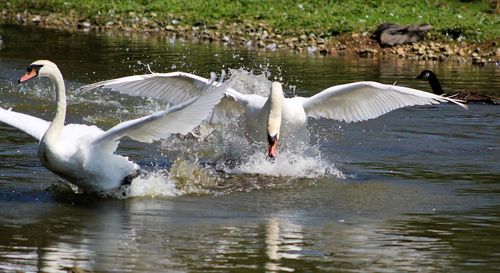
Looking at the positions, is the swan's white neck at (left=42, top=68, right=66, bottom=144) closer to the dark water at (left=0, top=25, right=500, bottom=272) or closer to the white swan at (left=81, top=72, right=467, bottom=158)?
the dark water at (left=0, top=25, right=500, bottom=272)

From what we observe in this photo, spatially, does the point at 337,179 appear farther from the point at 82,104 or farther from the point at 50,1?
the point at 50,1

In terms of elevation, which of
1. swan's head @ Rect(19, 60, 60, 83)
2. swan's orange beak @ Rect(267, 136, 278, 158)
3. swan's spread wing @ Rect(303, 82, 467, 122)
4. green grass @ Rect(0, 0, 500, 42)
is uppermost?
green grass @ Rect(0, 0, 500, 42)

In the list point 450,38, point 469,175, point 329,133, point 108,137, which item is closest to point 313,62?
point 450,38

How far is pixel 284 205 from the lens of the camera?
10016 millimetres

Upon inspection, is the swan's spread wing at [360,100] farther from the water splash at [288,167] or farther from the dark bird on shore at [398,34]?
the dark bird on shore at [398,34]

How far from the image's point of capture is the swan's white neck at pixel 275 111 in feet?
36.7

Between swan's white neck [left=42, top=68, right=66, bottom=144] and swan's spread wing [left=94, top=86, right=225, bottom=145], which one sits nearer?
swan's spread wing [left=94, top=86, right=225, bottom=145]

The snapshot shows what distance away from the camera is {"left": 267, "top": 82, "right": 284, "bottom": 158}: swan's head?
11.1 metres

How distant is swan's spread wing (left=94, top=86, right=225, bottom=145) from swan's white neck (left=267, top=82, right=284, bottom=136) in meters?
1.76

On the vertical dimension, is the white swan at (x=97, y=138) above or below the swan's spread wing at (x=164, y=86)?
below

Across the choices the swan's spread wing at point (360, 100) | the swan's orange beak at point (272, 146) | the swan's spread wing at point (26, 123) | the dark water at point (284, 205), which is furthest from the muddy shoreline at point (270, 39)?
the swan's spread wing at point (26, 123)

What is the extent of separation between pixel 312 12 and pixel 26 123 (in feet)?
63.2

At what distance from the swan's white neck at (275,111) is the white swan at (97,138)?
1.71 meters

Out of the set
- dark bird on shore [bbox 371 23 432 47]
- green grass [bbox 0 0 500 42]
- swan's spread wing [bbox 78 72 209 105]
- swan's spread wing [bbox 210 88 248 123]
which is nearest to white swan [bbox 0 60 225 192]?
swan's spread wing [bbox 78 72 209 105]
